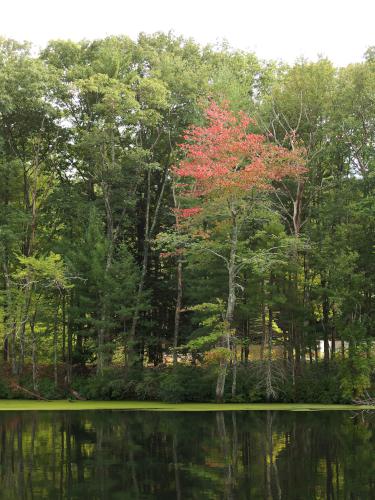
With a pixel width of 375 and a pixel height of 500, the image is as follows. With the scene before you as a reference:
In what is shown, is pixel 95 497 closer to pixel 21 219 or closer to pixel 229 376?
pixel 229 376

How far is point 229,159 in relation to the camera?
27.2m

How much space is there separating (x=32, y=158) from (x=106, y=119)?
573 centimetres

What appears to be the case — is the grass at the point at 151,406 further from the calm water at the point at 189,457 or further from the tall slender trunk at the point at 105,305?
the calm water at the point at 189,457

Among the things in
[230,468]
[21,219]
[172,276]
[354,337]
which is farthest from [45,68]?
[230,468]

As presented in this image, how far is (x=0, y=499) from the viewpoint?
1028 cm

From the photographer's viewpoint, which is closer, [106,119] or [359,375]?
[359,375]

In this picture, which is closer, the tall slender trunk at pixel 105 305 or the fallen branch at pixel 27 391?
the fallen branch at pixel 27 391

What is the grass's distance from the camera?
2497 centimetres

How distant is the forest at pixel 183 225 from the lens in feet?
92.0

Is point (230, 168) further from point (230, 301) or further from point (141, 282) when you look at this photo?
point (141, 282)

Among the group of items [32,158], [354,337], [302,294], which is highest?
[32,158]

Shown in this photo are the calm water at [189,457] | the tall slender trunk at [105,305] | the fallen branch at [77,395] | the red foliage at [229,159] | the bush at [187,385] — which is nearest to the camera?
the calm water at [189,457]

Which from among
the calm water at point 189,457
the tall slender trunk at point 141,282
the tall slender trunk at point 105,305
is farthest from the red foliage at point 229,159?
the calm water at point 189,457

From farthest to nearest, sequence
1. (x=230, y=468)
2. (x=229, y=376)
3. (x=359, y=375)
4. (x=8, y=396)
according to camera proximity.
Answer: (x=8, y=396) → (x=229, y=376) → (x=359, y=375) → (x=230, y=468)
